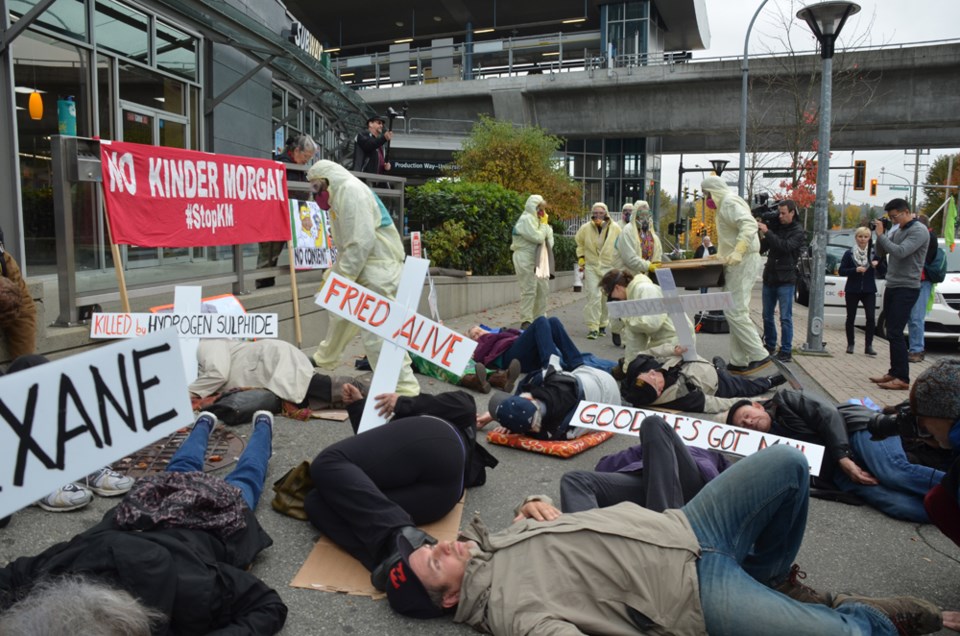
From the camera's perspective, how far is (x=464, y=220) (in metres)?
14.9

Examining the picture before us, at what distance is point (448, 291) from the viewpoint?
13.4 m

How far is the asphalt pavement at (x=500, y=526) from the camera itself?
3.20 m

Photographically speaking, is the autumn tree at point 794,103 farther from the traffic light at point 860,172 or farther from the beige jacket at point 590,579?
the beige jacket at point 590,579

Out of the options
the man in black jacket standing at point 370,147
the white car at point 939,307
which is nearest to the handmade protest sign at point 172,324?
the man in black jacket standing at point 370,147

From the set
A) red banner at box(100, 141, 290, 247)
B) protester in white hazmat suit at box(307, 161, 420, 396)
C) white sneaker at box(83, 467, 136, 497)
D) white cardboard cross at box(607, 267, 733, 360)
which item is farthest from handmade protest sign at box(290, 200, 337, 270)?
white sneaker at box(83, 467, 136, 497)

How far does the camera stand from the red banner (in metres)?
6.30

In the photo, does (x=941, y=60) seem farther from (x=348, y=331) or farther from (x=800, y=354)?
(x=348, y=331)

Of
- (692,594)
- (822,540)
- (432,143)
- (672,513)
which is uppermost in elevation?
(432,143)

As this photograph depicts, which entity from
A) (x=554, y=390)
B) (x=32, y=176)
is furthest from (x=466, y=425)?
(x=32, y=176)

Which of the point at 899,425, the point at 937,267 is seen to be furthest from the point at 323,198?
the point at 937,267

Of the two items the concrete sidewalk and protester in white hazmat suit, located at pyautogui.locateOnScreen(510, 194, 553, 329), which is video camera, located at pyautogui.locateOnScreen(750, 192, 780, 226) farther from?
protester in white hazmat suit, located at pyautogui.locateOnScreen(510, 194, 553, 329)

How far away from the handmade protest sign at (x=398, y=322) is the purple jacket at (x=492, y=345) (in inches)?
132

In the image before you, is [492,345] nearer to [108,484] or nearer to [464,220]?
[108,484]

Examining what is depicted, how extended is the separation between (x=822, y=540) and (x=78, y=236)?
6111mm
